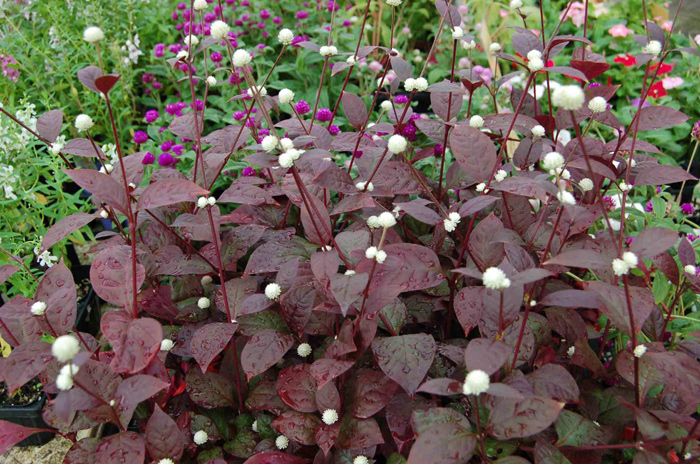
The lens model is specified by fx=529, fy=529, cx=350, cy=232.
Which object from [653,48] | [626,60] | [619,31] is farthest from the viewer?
[619,31]

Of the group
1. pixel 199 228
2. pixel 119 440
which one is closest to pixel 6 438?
pixel 119 440

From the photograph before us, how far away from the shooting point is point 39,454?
141cm

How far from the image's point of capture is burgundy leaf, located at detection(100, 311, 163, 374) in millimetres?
831

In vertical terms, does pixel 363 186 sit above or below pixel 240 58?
below

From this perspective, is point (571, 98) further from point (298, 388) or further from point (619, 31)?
point (619, 31)

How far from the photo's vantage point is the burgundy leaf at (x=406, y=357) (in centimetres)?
87

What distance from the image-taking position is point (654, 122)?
108cm

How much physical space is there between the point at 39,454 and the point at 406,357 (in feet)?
3.69

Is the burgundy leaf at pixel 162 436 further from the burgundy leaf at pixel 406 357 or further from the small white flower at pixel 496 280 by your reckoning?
the small white flower at pixel 496 280

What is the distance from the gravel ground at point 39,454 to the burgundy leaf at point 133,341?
76 cm

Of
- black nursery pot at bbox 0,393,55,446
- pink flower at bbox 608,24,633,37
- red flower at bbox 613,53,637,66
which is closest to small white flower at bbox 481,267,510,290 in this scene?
black nursery pot at bbox 0,393,55,446

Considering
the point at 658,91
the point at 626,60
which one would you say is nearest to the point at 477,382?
the point at 658,91

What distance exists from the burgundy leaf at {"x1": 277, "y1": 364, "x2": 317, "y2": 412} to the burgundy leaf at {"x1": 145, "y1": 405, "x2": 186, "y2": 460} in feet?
0.64

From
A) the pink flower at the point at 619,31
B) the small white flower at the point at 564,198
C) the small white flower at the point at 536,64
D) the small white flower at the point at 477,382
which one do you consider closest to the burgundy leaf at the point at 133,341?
the small white flower at the point at 477,382
